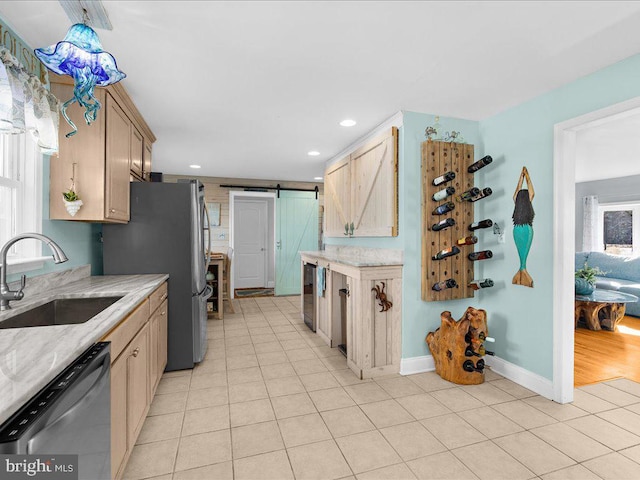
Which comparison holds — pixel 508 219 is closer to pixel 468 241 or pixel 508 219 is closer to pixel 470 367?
pixel 468 241

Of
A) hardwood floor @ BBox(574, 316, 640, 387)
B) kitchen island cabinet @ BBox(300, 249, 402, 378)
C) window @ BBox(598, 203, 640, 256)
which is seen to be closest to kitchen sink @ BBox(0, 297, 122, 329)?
kitchen island cabinet @ BBox(300, 249, 402, 378)

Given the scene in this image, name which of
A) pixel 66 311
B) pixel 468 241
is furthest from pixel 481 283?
pixel 66 311

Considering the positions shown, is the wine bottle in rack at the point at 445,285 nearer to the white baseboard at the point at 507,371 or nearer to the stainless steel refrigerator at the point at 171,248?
the white baseboard at the point at 507,371

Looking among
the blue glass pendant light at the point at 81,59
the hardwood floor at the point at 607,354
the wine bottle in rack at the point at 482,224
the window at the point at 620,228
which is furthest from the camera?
the window at the point at 620,228

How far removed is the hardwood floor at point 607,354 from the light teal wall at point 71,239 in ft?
14.0

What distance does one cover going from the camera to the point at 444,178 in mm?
2883

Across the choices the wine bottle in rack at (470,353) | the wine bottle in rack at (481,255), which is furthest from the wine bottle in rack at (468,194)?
the wine bottle in rack at (470,353)

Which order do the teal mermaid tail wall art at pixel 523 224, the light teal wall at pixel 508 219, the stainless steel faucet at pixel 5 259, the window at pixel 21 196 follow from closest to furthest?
the stainless steel faucet at pixel 5 259 → the window at pixel 21 196 → the light teal wall at pixel 508 219 → the teal mermaid tail wall art at pixel 523 224

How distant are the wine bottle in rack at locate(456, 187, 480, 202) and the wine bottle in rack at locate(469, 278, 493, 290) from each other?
760 millimetres

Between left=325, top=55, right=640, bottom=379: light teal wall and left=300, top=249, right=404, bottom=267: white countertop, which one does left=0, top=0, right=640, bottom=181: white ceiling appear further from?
left=300, top=249, right=404, bottom=267: white countertop

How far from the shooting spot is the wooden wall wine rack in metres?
2.98

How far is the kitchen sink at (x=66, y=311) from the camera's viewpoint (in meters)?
1.79

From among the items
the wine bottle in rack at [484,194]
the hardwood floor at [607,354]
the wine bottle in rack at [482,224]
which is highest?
the wine bottle in rack at [484,194]

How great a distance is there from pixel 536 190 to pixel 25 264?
3.63m
